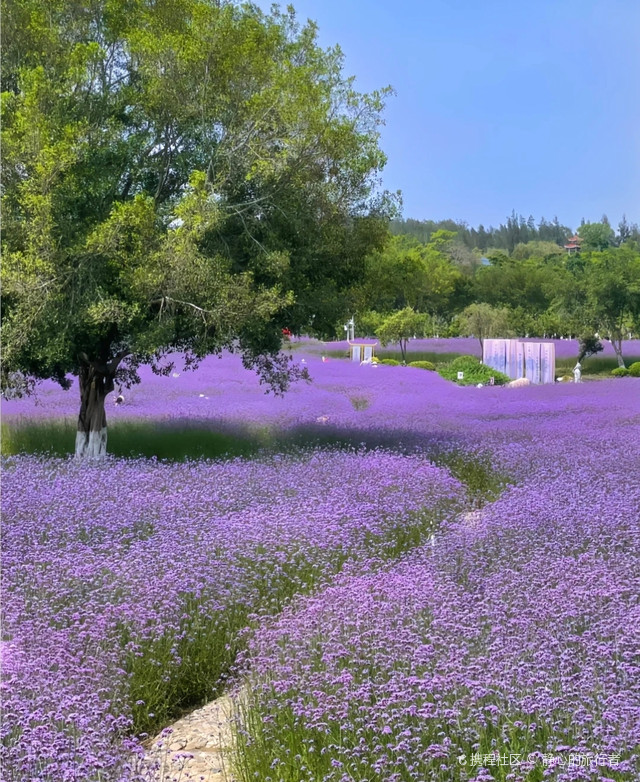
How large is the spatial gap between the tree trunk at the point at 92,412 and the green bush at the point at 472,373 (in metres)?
16.9

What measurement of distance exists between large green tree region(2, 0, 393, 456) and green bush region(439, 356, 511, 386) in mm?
16293

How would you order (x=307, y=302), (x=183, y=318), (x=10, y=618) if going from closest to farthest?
(x=10, y=618) < (x=183, y=318) < (x=307, y=302)

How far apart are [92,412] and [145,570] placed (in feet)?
20.2

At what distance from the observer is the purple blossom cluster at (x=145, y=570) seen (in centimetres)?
321

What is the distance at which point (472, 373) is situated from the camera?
27.2m

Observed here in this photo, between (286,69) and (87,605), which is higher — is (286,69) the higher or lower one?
the higher one

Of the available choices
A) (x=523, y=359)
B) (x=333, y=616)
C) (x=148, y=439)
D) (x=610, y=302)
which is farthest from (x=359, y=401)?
(x=610, y=302)

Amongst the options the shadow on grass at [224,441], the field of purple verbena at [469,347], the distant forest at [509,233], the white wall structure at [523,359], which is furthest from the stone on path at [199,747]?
the distant forest at [509,233]

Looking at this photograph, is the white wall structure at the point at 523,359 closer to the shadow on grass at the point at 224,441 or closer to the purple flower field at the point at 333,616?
the shadow on grass at the point at 224,441

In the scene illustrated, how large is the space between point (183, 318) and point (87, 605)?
5595 mm

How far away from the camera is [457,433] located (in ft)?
39.4

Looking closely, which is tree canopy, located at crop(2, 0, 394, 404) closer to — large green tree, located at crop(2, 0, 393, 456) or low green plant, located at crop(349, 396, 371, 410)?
large green tree, located at crop(2, 0, 393, 456)

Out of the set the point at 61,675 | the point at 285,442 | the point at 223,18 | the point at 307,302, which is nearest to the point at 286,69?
the point at 223,18

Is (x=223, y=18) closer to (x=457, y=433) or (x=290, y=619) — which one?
(x=457, y=433)
